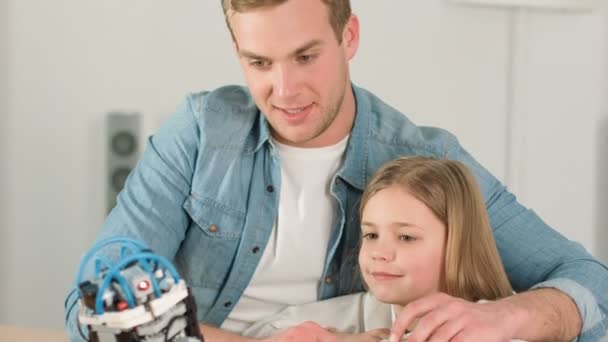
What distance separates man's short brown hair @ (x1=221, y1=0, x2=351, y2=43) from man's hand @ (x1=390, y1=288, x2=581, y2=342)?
54 centimetres

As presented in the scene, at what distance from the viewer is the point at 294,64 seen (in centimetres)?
166

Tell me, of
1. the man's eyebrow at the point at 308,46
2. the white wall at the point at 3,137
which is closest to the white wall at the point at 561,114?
the man's eyebrow at the point at 308,46

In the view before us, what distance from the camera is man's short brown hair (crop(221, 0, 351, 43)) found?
63.6 inches

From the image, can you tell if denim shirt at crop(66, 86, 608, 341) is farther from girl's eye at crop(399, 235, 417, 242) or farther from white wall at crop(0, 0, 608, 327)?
white wall at crop(0, 0, 608, 327)

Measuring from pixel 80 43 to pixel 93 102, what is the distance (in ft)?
0.58

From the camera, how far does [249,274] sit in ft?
5.84

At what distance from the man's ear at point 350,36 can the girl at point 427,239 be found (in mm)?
262

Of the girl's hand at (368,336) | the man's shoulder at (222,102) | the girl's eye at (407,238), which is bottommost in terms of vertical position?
the girl's hand at (368,336)

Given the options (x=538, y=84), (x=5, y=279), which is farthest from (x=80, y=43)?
(x=538, y=84)

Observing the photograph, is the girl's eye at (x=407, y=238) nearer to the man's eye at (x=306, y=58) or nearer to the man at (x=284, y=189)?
the man at (x=284, y=189)

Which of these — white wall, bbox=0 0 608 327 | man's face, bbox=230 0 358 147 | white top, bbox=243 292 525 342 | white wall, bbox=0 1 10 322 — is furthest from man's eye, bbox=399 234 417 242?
white wall, bbox=0 1 10 322

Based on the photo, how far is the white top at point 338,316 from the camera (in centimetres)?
169

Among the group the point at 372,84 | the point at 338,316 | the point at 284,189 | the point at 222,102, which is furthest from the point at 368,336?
the point at 372,84

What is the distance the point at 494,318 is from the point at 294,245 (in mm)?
462
